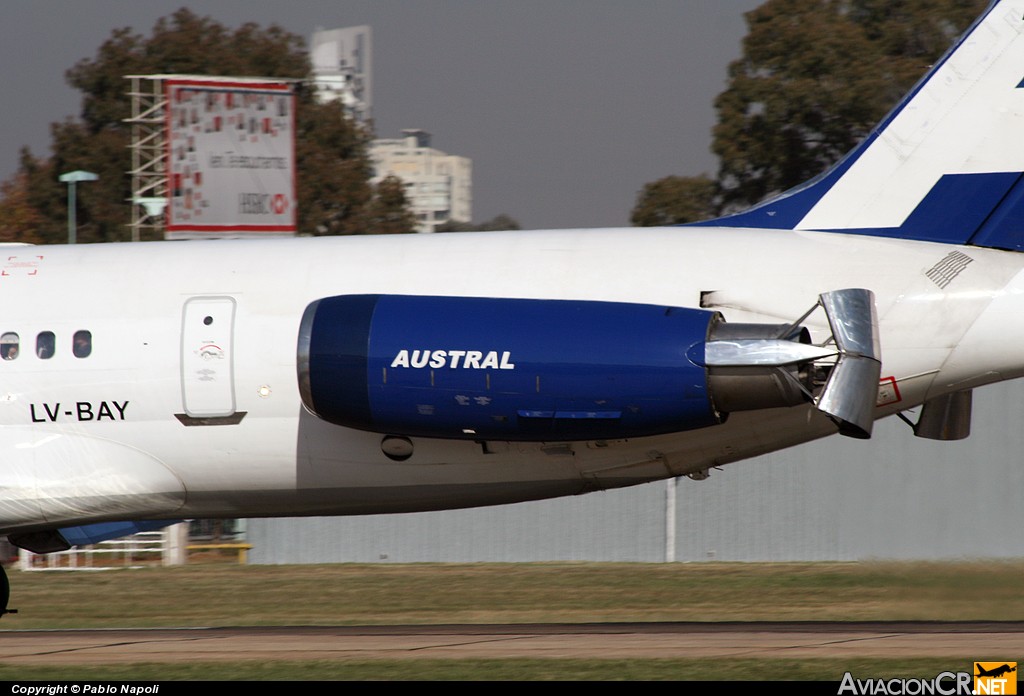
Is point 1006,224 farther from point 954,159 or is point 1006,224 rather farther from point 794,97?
point 794,97

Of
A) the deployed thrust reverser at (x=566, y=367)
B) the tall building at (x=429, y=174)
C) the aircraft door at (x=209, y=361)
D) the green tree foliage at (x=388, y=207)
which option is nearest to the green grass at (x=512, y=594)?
the deployed thrust reverser at (x=566, y=367)

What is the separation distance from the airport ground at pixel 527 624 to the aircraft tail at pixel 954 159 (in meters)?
3.55

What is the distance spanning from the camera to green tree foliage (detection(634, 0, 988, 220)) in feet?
189

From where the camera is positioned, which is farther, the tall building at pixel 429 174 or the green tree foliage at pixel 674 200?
the tall building at pixel 429 174

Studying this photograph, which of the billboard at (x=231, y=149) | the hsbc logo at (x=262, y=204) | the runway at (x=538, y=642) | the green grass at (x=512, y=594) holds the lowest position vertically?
the green grass at (x=512, y=594)

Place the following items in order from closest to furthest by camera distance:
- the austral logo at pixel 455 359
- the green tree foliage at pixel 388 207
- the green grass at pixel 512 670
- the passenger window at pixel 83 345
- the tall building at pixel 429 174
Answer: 1. the green grass at pixel 512 670
2. the austral logo at pixel 455 359
3. the passenger window at pixel 83 345
4. the green tree foliage at pixel 388 207
5. the tall building at pixel 429 174

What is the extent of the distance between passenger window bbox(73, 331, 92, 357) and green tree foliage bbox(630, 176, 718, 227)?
4531 centimetres

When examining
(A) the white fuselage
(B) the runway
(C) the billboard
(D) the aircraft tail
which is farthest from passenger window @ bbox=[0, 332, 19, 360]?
(C) the billboard

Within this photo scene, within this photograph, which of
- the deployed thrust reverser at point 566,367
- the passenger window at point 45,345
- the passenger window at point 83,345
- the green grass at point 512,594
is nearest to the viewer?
the deployed thrust reverser at point 566,367

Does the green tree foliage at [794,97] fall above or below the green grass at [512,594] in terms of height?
above

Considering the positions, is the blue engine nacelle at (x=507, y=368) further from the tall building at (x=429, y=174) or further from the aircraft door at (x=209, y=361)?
the tall building at (x=429, y=174)

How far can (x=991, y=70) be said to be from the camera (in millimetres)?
12844

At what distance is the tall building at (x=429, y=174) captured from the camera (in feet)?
484

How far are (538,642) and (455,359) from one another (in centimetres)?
348
